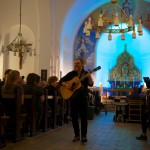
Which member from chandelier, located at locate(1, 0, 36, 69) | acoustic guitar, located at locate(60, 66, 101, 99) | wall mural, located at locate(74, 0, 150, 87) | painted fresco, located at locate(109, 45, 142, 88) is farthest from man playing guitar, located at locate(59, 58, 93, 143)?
painted fresco, located at locate(109, 45, 142, 88)

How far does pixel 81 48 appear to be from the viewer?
20219mm

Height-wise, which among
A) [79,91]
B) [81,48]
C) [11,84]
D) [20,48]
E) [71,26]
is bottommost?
[79,91]

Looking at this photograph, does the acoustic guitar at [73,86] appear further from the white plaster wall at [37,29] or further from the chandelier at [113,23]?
the white plaster wall at [37,29]

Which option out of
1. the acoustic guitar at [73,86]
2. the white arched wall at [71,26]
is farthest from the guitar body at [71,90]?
the white arched wall at [71,26]

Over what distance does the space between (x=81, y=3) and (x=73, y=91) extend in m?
12.8

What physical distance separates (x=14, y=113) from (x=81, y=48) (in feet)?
47.0

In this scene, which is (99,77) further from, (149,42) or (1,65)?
(1,65)

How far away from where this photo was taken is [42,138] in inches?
263

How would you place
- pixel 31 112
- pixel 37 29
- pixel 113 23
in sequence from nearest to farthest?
1. pixel 31 112
2. pixel 113 23
3. pixel 37 29

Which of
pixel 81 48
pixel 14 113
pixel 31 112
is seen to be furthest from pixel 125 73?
pixel 14 113

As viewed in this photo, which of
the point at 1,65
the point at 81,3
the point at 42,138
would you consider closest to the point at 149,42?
the point at 81,3

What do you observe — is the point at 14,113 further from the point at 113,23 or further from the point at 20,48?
the point at 20,48

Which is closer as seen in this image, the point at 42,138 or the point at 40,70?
the point at 42,138

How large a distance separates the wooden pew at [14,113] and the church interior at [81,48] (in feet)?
4.15
